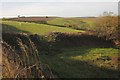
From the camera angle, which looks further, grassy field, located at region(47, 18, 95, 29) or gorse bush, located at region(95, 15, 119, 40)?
grassy field, located at region(47, 18, 95, 29)

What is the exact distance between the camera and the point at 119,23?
39.0 meters

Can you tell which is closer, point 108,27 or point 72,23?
point 108,27

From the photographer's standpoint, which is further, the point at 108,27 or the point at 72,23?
the point at 72,23

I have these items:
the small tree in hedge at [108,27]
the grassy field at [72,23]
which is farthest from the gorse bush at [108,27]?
the grassy field at [72,23]

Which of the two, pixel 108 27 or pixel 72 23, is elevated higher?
pixel 108 27

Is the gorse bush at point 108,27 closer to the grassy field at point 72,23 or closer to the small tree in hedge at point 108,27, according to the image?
the small tree in hedge at point 108,27

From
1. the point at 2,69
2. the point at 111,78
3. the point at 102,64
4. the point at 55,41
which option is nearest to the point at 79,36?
the point at 55,41

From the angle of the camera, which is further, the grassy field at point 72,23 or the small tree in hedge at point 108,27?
the grassy field at point 72,23

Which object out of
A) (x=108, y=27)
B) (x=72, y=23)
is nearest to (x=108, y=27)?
(x=108, y=27)

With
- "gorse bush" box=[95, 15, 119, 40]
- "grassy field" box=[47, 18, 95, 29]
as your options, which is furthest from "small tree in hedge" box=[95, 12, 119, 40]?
"grassy field" box=[47, 18, 95, 29]

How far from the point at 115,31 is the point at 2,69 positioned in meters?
32.5

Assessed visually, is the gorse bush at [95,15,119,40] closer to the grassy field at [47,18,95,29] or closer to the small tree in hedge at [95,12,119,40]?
the small tree in hedge at [95,12,119,40]

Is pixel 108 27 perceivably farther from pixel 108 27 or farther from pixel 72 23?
pixel 72 23

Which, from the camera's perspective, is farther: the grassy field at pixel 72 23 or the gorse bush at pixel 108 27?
the grassy field at pixel 72 23
